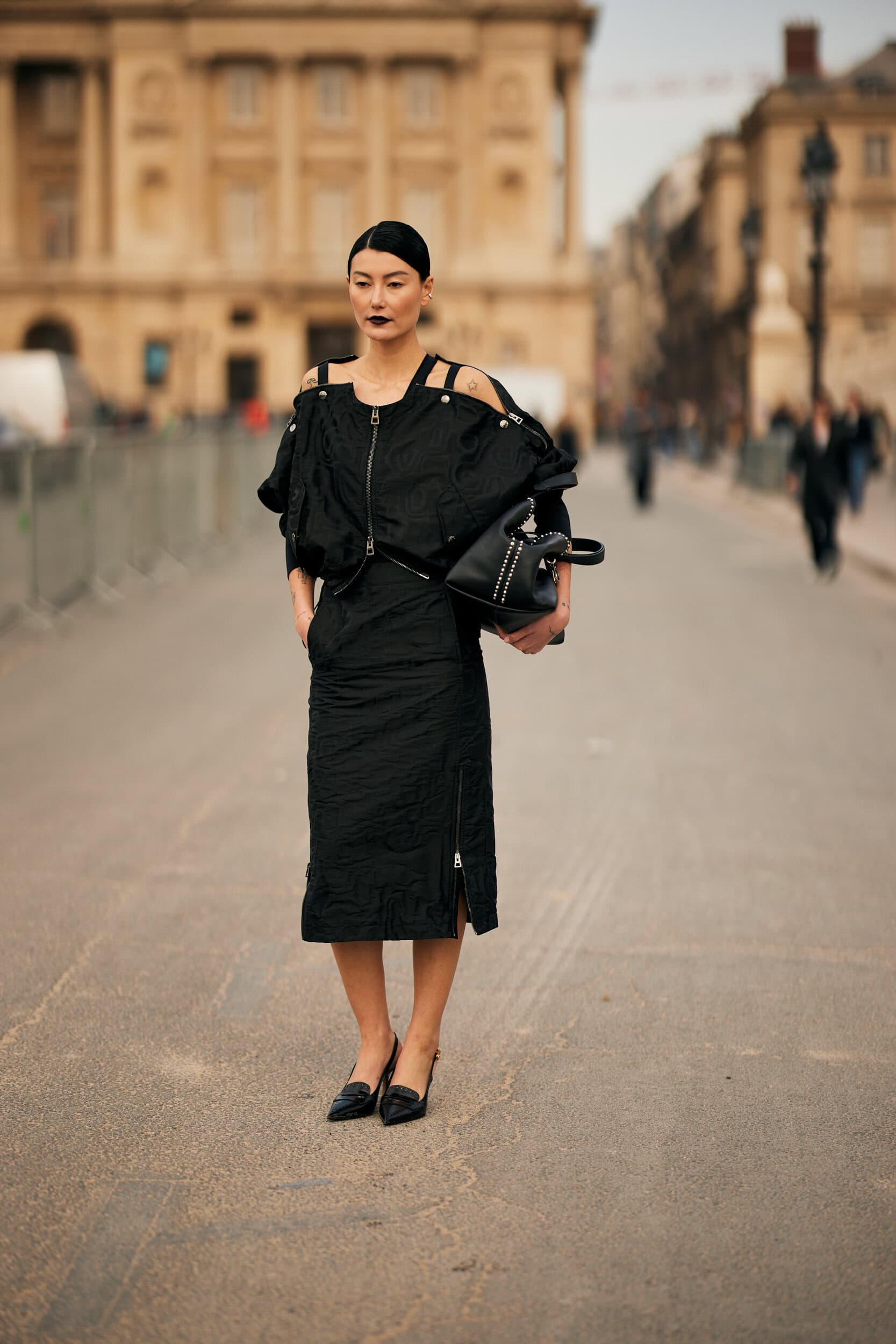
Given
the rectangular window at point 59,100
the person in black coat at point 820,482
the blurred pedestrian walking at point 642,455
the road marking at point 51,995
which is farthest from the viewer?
the rectangular window at point 59,100

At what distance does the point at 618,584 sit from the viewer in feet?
60.3

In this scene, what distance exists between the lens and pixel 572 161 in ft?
267

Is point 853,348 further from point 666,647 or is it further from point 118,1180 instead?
point 118,1180

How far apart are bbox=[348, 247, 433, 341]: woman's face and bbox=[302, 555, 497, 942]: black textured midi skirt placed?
0.53m

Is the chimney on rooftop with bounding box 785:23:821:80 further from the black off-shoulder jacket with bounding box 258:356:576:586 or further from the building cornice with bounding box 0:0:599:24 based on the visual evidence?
the black off-shoulder jacket with bounding box 258:356:576:586

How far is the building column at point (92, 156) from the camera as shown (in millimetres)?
78812

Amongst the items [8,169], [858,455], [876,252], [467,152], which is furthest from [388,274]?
[876,252]

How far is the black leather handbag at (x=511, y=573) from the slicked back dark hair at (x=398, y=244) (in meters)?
0.61

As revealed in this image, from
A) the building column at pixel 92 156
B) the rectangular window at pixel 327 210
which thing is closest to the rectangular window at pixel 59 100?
the building column at pixel 92 156

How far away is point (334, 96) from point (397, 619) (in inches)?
3095

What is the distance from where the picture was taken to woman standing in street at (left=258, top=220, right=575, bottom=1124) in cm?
420

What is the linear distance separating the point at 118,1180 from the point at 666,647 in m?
9.88

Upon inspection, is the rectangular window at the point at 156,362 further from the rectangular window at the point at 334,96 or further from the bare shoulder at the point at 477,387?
the bare shoulder at the point at 477,387

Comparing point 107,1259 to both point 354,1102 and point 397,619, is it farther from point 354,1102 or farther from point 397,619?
point 397,619
